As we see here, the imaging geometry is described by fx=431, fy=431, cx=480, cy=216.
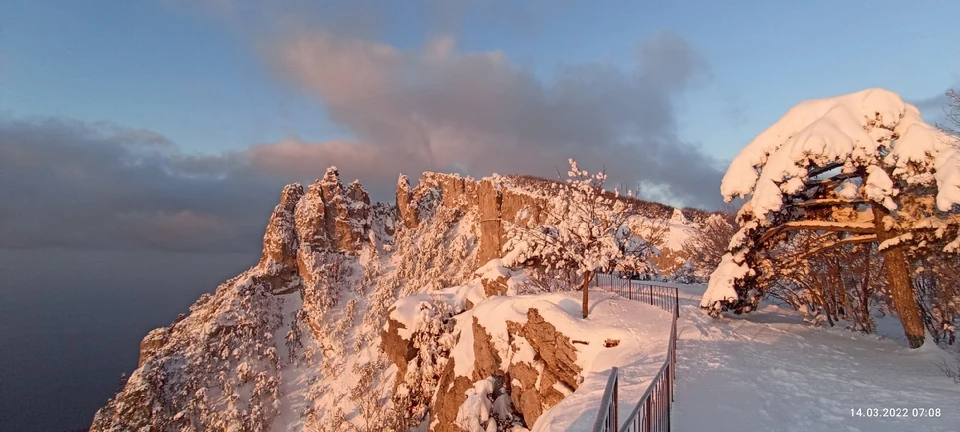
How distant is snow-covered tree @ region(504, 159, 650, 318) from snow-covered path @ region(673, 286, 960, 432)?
3.43 m

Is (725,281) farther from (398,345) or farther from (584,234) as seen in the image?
(398,345)

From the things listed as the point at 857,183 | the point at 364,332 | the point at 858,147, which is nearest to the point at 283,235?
the point at 364,332

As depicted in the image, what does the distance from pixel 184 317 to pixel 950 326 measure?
120 metres

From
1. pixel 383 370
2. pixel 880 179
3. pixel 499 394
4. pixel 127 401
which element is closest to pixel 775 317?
pixel 880 179

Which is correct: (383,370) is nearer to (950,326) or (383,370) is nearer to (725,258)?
(725,258)

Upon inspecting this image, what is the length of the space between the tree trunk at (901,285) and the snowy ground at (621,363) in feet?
20.0

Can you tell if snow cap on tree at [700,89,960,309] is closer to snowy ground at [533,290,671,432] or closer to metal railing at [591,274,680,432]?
snowy ground at [533,290,671,432]

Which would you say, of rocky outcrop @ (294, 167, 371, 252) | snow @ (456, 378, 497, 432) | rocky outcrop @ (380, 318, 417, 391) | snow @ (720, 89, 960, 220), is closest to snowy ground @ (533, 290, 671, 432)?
snow @ (456, 378, 497, 432)

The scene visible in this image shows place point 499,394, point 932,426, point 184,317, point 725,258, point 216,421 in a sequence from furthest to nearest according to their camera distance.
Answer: point 184,317 → point 216,421 → point 499,394 → point 725,258 → point 932,426

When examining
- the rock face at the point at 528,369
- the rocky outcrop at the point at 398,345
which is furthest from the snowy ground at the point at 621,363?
the rocky outcrop at the point at 398,345

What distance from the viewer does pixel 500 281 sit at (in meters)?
26.2

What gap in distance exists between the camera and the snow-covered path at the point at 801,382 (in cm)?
711

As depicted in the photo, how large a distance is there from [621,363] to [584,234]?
238 inches

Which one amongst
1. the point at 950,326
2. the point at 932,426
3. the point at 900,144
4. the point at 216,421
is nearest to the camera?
the point at 932,426
